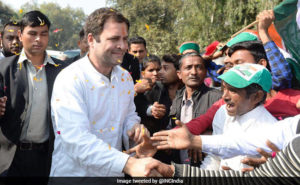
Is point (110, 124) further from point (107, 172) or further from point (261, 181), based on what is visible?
point (261, 181)

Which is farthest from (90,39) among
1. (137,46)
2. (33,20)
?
(137,46)

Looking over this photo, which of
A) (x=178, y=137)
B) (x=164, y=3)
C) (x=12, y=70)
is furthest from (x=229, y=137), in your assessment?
(x=164, y=3)

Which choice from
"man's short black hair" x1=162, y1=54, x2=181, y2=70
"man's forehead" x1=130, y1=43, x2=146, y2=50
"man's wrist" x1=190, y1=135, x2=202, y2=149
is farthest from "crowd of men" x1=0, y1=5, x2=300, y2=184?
"man's forehead" x1=130, y1=43, x2=146, y2=50

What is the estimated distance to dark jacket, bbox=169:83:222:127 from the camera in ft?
10.9

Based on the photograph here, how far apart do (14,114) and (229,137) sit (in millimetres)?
2073

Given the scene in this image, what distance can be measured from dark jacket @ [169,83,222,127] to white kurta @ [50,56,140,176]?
3.34ft

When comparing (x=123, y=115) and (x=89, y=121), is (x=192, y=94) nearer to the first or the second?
(x=123, y=115)

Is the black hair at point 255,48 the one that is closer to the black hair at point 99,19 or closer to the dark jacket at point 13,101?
the black hair at point 99,19

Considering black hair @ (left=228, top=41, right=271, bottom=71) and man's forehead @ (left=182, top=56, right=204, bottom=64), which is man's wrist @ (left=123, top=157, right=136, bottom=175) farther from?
man's forehead @ (left=182, top=56, right=204, bottom=64)

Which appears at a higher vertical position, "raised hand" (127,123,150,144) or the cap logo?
the cap logo

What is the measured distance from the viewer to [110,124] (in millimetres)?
2332

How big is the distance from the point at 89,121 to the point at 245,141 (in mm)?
1122

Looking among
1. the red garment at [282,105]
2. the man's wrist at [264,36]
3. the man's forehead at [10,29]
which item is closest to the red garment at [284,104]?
the red garment at [282,105]

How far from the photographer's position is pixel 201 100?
3387 millimetres
